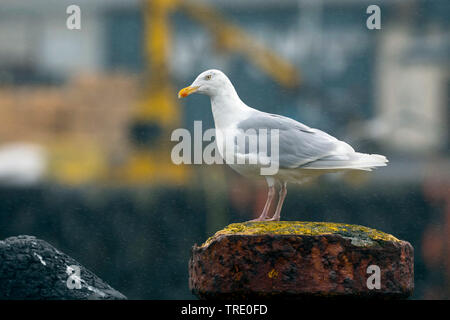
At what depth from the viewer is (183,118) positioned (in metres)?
24.8

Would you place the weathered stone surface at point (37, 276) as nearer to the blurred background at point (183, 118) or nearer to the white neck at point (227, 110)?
the white neck at point (227, 110)

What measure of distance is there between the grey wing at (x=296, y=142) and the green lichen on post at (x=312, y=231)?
0.37 meters

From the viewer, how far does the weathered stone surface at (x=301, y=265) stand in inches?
174

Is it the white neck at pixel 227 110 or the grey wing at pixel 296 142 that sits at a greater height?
the white neck at pixel 227 110

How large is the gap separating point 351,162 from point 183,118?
66.6ft

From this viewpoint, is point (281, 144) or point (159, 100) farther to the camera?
point (159, 100)


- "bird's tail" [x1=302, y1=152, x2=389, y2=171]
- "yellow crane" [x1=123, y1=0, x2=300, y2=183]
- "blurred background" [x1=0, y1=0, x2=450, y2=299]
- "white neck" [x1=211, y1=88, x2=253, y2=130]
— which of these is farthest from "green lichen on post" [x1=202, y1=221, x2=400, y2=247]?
"yellow crane" [x1=123, y1=0, x2=300, y2=183]

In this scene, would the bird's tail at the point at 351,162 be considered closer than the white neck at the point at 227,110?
Yes

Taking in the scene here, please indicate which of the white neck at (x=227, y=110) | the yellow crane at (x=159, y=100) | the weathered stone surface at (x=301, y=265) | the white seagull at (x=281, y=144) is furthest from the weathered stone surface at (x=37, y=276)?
the yellow crane at (x=159, y=100)

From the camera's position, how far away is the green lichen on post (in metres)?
4.48

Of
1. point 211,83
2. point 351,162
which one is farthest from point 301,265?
point 211,83

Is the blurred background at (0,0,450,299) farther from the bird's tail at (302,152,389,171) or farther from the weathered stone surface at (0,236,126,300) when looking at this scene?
the bird's tail at (302,152,389,171)

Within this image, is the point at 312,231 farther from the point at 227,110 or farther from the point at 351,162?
the point at 227,110

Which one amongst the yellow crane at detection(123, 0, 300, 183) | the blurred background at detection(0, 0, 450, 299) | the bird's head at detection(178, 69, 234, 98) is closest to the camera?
the bird's head at detection(178, 69, 234, 98)
